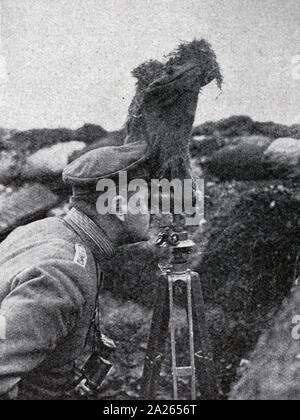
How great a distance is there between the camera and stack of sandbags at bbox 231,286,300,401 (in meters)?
1.80

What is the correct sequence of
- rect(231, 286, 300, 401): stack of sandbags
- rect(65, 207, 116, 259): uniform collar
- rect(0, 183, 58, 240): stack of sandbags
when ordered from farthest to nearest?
rect(0, 183, 58, 240): stack of sandbags < rect(231, 286, 300, 401): stack of sandbags < rect(65, 207, 116, 259): uniform collar

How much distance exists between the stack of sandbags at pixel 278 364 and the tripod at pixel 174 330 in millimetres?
291

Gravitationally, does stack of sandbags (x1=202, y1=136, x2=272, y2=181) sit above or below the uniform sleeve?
above

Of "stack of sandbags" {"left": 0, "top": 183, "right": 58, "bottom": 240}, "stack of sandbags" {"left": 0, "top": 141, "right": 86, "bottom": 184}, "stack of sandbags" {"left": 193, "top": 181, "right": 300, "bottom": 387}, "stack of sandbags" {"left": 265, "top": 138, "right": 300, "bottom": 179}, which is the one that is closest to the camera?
"stack of sandbags" {"left": 193, "top": 181, "right": 300, "bottom": 387}

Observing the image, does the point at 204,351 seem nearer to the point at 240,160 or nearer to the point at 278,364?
the point at 278,364

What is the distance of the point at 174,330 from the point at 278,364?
1.78 feet

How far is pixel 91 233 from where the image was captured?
5.24 feet

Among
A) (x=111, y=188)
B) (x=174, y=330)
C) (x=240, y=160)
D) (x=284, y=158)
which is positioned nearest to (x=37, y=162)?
(x=240, y=160)

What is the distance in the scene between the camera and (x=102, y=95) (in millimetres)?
2223

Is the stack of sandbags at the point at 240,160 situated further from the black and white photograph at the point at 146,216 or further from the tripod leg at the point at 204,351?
the tripod leg at the point at 204,351

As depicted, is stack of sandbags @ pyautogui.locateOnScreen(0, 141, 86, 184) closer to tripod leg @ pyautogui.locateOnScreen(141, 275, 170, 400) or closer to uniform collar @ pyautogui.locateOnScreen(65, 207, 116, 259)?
uniform collar @ pyautogui.locateOnScreen(65, 207, 116, 259)

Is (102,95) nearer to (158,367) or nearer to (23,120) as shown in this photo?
(23,120)

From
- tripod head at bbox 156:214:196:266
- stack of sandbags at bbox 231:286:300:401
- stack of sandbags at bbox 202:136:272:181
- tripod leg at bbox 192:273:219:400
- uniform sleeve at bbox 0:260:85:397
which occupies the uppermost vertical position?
stack of sandbags at bbox 202:136:272:181

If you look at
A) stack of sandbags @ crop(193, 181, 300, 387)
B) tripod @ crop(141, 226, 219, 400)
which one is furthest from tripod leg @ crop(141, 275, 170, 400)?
stack of sandbags @ crop(193, 181, 300, 387)
